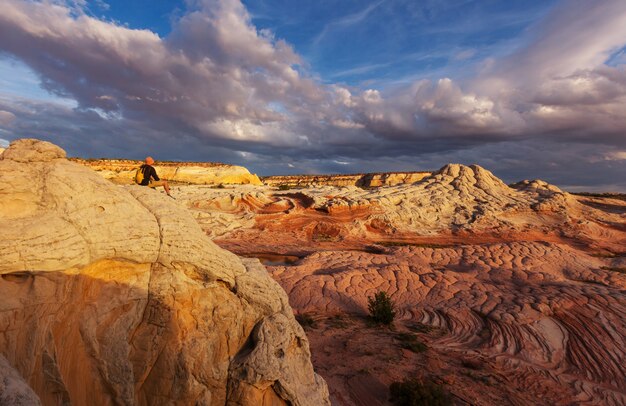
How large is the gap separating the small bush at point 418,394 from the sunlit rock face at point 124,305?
2776mm

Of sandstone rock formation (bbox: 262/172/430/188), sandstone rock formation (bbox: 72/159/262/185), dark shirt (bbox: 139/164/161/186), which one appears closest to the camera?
dark shirt (bbox: 139/164/161/186)

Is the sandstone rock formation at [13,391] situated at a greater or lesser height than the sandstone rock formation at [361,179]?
lesser

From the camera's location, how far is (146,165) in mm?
9766

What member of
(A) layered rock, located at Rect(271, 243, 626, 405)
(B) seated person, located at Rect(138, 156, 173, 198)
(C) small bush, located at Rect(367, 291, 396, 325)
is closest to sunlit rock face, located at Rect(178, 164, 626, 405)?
(A) layered rock, located at Rect(271, 243, 626, 405)

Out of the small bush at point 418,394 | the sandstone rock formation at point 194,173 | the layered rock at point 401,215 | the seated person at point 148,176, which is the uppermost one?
the sandstone rock formation at point 194,173

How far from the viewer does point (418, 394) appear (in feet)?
28.0

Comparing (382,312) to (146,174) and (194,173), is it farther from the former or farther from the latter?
(194,173)

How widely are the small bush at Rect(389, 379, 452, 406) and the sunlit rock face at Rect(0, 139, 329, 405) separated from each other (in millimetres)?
2776

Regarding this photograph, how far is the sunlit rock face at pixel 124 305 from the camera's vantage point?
13.8 feet

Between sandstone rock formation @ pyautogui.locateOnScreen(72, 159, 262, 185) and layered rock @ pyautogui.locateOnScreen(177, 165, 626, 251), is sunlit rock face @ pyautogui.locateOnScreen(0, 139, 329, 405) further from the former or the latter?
sandstone rock formation @ pyautogui.locateOnScreen(72, 159, 262, 185)

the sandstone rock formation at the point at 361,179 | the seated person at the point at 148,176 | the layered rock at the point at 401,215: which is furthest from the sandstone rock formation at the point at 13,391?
the sandstone rock formation at the point at 361,179

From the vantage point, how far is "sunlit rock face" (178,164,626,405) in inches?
404

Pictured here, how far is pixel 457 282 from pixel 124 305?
15674 millimetres

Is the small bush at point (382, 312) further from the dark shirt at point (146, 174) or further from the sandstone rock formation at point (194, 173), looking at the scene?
the sandstone rock formation at point (194, 173)
